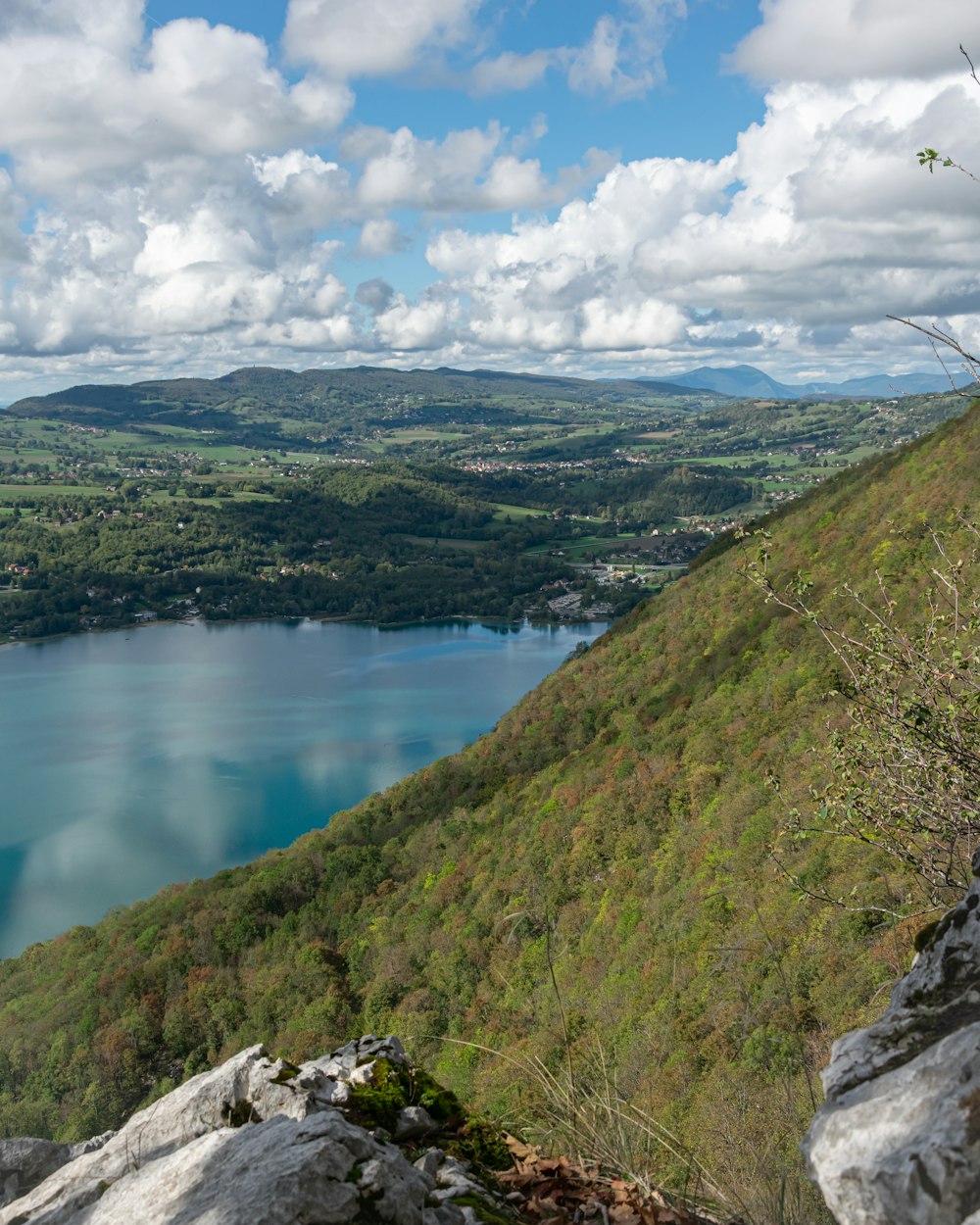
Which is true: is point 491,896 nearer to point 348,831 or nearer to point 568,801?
point 568,801

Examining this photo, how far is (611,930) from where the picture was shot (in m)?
13.8

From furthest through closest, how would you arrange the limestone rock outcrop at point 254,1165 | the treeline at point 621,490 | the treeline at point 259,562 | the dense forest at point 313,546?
the treeline at point 621,490
the dense forest at point 313,546
the treeline at point 259,562
the limestone rock outcrop at point 254,1165

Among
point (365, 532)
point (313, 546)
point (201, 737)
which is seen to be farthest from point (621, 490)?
point (201, 737)

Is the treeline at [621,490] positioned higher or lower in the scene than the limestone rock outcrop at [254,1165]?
higher

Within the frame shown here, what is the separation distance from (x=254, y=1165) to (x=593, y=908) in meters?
13.5

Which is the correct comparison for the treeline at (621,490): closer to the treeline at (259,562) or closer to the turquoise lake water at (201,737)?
the treeline at (259,562)

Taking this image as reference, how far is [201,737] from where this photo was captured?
54.5 meters

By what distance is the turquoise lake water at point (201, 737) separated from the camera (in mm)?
38469

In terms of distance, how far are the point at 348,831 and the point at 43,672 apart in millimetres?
56631

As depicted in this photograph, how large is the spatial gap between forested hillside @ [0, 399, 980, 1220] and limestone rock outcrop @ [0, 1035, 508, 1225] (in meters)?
1.35

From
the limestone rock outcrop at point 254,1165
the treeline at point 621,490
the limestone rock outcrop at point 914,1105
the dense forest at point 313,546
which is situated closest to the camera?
the limestone rock outcrop at point 914,1105

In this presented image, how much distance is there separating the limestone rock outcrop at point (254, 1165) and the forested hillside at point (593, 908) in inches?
53.3

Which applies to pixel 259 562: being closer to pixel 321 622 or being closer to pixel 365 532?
pixel 365 532

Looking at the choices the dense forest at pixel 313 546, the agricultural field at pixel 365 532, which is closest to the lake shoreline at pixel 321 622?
the dense forest at pixel 313 546
